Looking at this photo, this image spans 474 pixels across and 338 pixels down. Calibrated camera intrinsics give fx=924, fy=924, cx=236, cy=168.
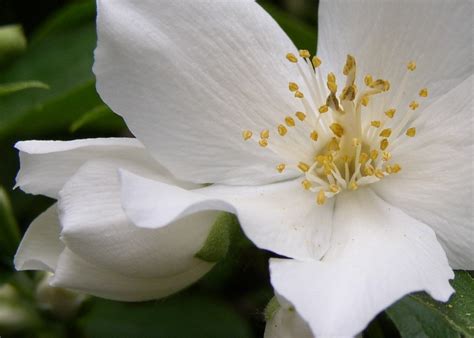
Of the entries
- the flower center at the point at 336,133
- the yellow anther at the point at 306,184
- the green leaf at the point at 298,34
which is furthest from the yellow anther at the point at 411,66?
the green leaf at the point at 298,34

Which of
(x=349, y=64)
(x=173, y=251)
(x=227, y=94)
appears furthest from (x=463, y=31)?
(x=173, y=251)

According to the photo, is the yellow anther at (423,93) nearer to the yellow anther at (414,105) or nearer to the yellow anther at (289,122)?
the yellow anther at (414,105)

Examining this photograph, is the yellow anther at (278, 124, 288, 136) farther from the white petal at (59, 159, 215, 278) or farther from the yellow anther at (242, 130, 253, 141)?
the white petal at (59, 159, 215, 278)

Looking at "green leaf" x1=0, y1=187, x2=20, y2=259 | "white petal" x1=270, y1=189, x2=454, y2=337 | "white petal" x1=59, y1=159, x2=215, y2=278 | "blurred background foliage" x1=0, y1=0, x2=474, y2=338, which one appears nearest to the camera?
"white petal" x1=270, y1=189, x2=454, y2=337

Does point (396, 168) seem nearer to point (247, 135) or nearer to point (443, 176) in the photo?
point (443, 176)

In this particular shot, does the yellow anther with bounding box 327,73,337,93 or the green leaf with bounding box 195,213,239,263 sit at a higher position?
the yellow anther with bounding box 327,73,337,93

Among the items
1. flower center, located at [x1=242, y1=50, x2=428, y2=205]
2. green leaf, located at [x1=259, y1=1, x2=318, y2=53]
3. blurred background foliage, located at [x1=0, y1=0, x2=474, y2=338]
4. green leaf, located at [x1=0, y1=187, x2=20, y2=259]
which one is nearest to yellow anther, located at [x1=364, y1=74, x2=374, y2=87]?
flower center, located at [x1=242, y1=50, x2=428, y2=205]
